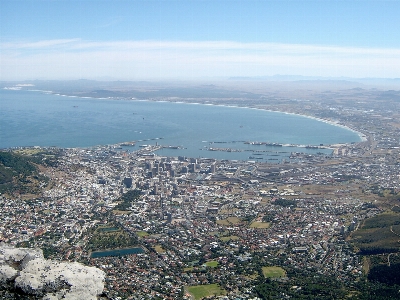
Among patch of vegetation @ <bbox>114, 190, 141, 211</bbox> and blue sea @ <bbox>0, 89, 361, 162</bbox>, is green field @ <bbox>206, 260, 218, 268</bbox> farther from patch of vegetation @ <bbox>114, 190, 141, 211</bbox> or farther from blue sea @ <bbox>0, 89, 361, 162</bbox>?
blue sea @ <bbox>0, 89, 361, 162</bbox>

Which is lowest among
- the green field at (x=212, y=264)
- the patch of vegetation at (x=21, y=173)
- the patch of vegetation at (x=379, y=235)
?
the green field at (x=212, y=264)

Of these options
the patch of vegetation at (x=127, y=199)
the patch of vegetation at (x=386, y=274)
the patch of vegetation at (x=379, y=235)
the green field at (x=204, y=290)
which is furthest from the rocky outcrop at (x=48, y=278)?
the patch of vegetation at (x=127, y=199)

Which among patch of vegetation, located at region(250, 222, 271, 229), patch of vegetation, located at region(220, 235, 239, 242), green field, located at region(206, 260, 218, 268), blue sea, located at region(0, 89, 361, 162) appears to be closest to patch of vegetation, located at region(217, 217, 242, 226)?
patch of vegetation, located at region(250, 222, 271, 229)

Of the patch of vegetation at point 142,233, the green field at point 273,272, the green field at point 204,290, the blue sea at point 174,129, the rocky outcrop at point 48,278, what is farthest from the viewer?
the blue sea at point 174,129

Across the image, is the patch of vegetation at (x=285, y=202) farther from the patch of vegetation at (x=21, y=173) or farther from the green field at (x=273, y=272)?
the patch of vegetation at (x=21, y=173)

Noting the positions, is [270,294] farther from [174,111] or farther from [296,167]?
[174,111]

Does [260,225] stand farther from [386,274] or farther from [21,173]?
[21,173]
